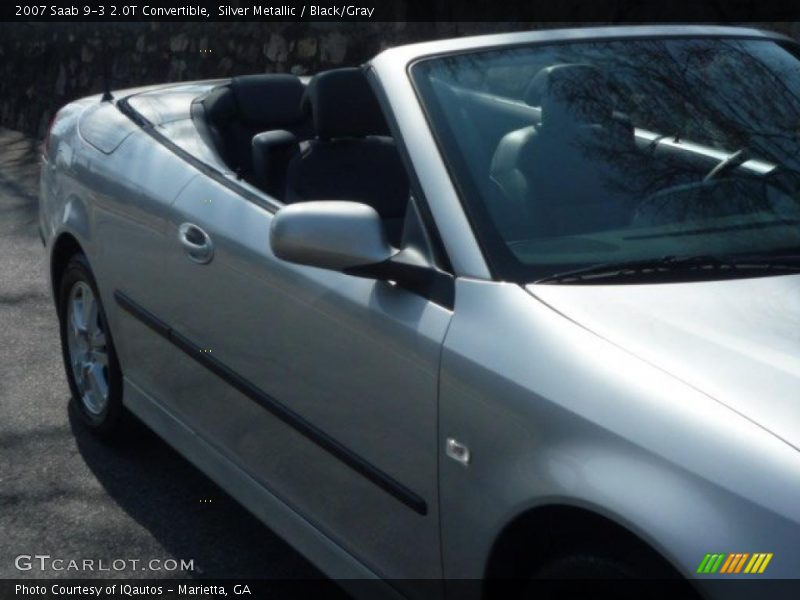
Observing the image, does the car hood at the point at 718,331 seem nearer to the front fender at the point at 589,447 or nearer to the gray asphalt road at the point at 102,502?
the front fender at the point at 589,447

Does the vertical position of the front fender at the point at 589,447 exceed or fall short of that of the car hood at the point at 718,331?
it falls short

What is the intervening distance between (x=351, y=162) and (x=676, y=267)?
160cm

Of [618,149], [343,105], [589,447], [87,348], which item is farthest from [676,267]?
[87,348]

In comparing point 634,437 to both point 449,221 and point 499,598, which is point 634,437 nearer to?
point 499,598

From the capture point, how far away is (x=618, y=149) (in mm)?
3455

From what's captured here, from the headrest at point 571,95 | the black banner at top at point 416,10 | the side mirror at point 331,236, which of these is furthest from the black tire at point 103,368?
the black banner at top at point 416,10

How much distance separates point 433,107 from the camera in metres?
3.44

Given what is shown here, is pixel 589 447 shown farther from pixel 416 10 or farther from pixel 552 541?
pixel 416 10

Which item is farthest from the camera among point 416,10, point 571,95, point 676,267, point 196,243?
point 416,10

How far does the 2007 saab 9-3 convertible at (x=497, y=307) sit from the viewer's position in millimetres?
2506

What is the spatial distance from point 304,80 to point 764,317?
3.26m

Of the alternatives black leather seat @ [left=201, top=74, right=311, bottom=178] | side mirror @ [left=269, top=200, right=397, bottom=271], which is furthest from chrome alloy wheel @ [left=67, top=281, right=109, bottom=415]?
side mirror @ [left=269, top=200, right=397, bottom=271]

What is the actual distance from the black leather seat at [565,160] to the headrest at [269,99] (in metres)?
1.74
